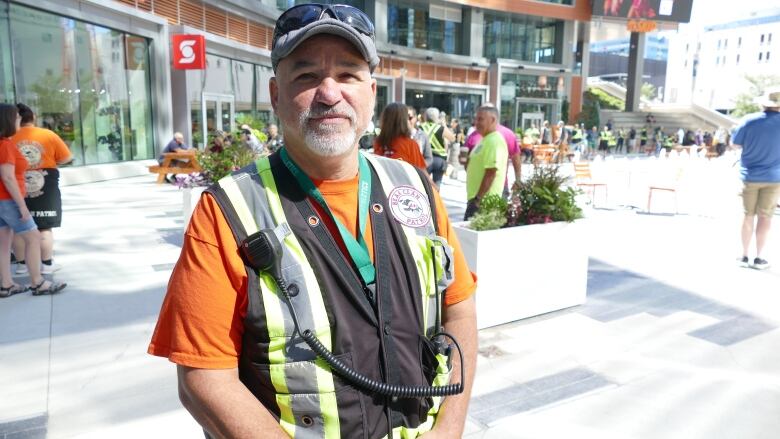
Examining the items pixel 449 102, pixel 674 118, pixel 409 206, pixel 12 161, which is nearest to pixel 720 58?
pixel 674 118

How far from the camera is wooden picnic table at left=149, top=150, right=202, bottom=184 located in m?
13.1

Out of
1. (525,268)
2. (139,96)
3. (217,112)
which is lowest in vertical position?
(525,268)

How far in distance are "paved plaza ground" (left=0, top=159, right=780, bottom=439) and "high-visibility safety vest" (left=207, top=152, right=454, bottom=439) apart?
1731 mm

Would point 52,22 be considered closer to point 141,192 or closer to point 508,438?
point 141,192

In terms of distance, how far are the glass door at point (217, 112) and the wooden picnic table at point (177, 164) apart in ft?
12.6

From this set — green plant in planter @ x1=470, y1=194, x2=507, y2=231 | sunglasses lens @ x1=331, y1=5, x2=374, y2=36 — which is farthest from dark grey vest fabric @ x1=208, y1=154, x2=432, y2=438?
green plant in planter @ x1=470, y1=194, x2=507, y2=231

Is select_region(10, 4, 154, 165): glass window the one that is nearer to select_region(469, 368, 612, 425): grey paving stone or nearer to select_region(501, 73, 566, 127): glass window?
select_region(469, 368, 612, 425): grey paving stone

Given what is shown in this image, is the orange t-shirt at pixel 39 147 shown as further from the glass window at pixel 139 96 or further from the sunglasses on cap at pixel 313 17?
the glass window at pixel 139 96

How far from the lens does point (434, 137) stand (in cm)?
889

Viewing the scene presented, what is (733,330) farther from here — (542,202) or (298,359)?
(298,359)

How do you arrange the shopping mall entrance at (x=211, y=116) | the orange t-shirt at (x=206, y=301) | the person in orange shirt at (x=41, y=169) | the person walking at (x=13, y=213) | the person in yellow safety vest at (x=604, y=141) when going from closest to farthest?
1. the orange t-shirt at (x=206, y=301)
2. the person walking at (x=13, y=213)
3. the person in orange shirt at (x=41, y=169)
4. the shopping mall entrance at (x=211, y=116)
5. the person in yellow safety vest at (x=604, y=141)

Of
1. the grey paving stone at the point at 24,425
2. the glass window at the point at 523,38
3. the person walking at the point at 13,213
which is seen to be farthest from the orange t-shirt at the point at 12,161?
the glass window at the point at 523,38

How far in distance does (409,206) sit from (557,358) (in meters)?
2.75

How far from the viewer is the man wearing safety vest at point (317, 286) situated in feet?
4.22
